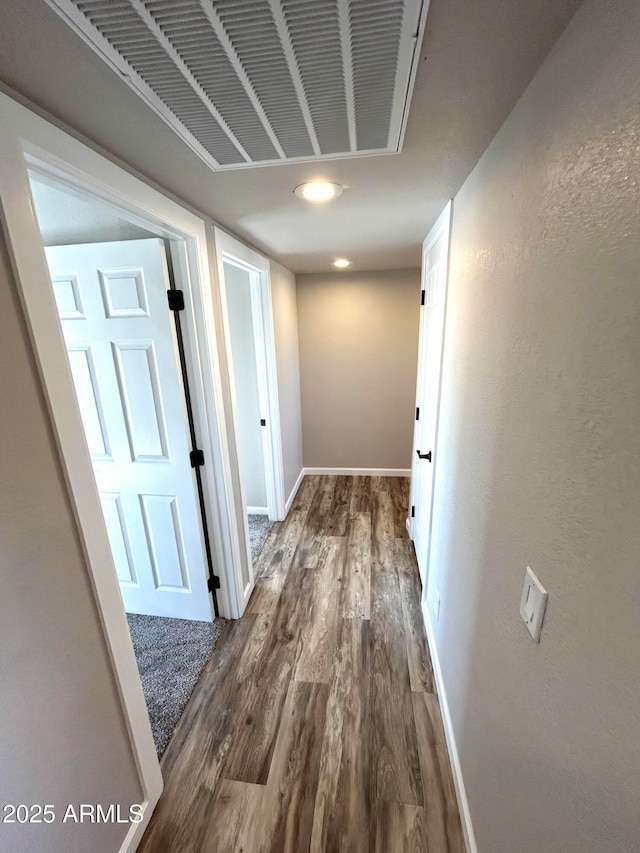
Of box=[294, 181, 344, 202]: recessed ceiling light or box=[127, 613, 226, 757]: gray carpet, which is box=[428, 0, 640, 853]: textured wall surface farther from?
box=[127, 613, 226, 757]: gray carpet

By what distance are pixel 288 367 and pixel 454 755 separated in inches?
108

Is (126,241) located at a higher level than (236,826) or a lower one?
higher

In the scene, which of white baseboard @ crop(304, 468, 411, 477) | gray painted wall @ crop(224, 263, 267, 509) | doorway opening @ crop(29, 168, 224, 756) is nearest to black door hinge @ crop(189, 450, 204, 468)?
doorway opening @ crop(29, 168, 224, 756)

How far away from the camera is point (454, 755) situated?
130cm

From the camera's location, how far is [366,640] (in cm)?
187

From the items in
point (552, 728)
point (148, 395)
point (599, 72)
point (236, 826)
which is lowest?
point (236, 826)

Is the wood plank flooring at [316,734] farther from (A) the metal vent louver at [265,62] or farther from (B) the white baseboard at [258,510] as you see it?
(A) the metal vent louver at [265,62]

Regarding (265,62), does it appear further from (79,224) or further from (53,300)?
(79,224)

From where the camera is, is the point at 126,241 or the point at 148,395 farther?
the point at 148,395

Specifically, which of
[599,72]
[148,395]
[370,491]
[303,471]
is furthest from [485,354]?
[303,471]

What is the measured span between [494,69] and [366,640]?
7.35ft

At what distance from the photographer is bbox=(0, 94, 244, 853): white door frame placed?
2.42 feet

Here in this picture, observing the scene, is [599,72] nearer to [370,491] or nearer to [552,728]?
[552,728]

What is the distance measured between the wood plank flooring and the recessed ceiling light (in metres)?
2.14
